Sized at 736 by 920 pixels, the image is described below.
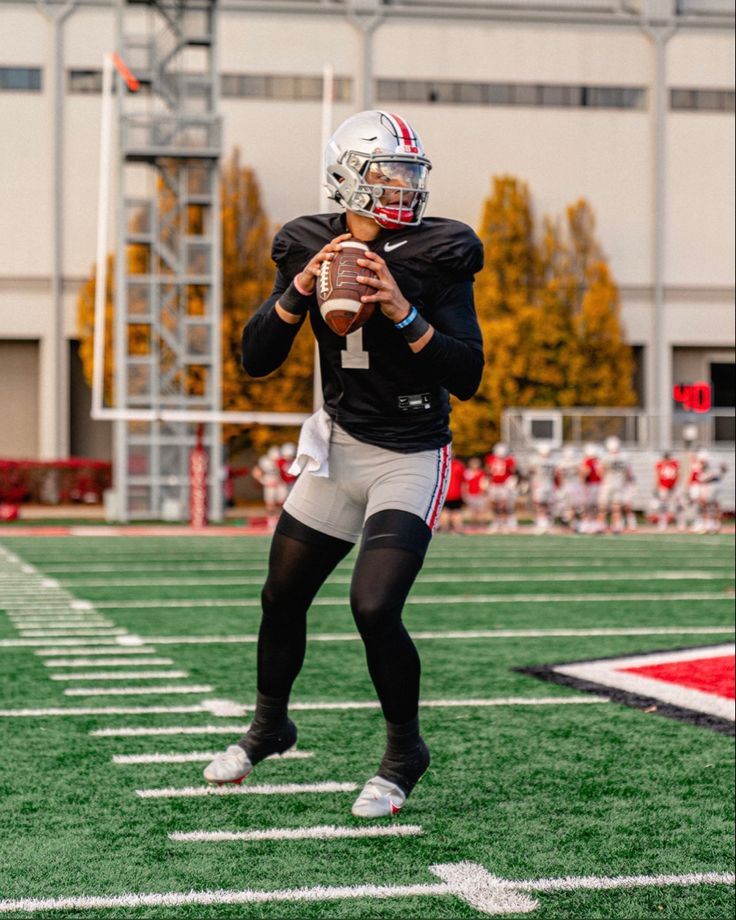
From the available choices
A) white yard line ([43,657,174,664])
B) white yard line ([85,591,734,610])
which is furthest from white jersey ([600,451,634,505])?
white yard line ([43,657,174,664])

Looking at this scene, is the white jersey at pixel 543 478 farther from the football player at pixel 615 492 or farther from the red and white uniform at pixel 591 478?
the football player at pixel 615 492

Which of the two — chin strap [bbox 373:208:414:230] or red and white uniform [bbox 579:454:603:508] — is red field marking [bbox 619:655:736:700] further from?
red and white uniform [bbox 579:454:603:508]

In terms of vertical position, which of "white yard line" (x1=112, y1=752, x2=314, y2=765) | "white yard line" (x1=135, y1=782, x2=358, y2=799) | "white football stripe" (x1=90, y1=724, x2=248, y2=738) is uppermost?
"white football stripe" (x1=90, y1=724, x2=248, y2=738)

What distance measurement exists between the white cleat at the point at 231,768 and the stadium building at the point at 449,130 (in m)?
29.4

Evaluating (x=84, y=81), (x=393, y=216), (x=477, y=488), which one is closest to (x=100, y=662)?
(x=393, y=216)

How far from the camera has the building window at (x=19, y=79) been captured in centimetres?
3325

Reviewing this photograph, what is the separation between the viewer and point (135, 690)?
6.46 metres

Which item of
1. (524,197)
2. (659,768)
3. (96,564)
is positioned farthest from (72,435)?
(659,768)

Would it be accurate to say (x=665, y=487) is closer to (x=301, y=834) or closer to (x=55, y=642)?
(x=55, y=642)

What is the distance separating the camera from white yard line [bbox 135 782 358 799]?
14.4 feet

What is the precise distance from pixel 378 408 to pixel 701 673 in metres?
3.43

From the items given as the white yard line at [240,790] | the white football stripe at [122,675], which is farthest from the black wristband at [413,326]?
the white football stripe at [122,675]

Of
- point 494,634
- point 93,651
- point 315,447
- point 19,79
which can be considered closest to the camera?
point 315,447

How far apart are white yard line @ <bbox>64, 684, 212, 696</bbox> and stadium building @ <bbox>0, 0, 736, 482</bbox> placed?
27.4m
